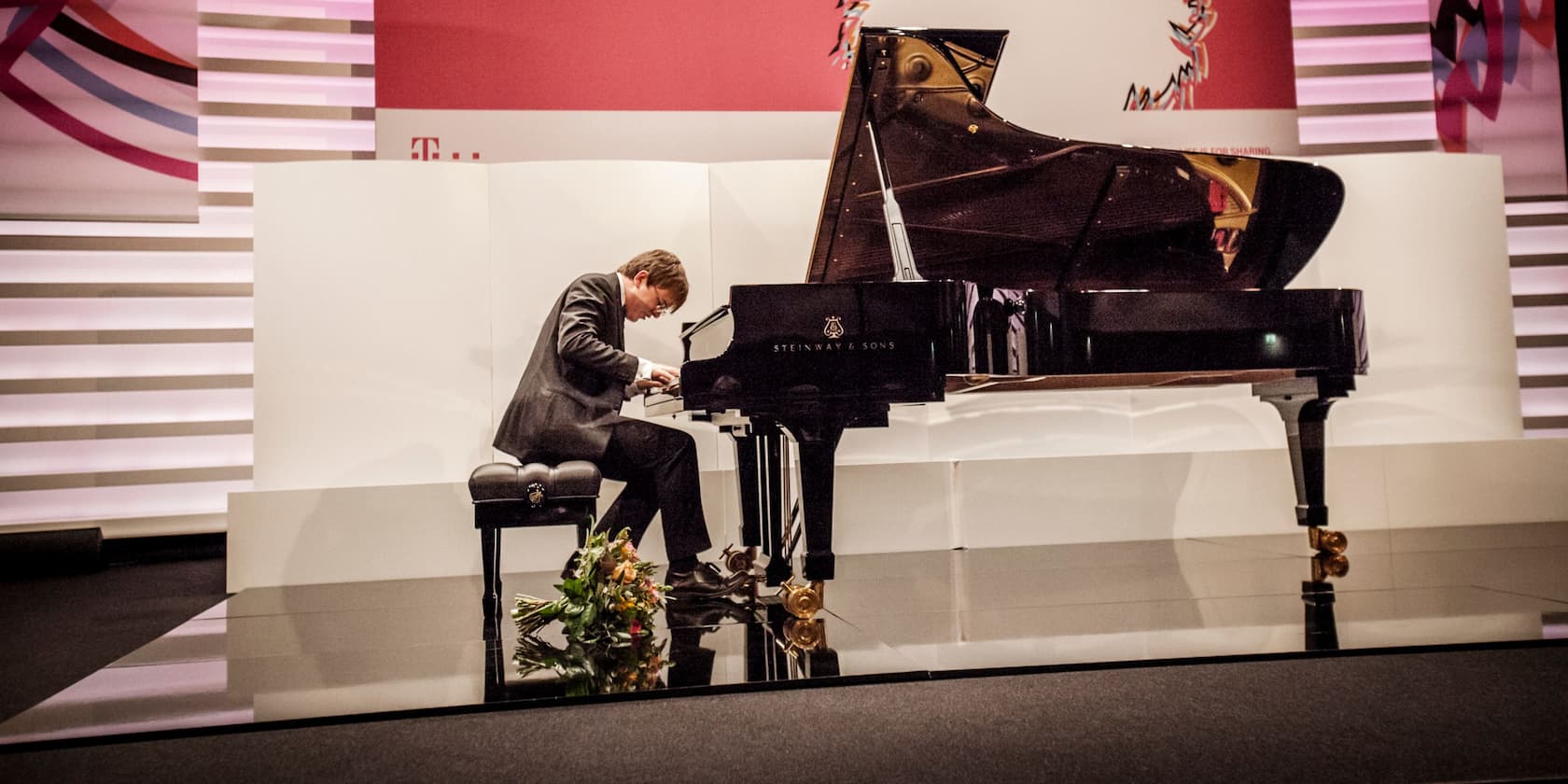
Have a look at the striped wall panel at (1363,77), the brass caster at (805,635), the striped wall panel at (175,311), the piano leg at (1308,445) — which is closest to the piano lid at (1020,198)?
the piano leg at (1308,445)

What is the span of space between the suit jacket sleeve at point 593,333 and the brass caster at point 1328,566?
2378 millimetres

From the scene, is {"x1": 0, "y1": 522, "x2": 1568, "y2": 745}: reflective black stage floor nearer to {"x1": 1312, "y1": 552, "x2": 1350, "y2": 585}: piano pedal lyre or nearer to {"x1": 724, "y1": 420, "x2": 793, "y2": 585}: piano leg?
{"x1": 1312, "y1": 552, "x2": 1350, "y2": 585}: piano pedal lyre

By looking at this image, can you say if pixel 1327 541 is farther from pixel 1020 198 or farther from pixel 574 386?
pixel 574 386

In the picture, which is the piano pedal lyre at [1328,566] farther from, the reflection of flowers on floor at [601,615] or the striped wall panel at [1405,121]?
the striped wall panel at [1405,121]

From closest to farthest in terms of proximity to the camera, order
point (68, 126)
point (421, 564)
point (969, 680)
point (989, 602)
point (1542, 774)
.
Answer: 1. point (1542, 774)
2. point (969, 680)
3. point (989, 602)
4. point (421, 564)
5. point (68, 126)

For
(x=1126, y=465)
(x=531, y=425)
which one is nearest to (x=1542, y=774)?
(x=531, y=425)

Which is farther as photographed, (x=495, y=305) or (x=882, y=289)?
(x=495, y=305)

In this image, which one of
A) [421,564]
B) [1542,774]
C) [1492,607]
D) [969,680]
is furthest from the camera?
[421,564]

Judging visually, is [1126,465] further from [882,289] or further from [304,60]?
[304,60]

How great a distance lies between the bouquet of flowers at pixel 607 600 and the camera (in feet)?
8.49

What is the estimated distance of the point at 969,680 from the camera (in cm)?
Result: 212

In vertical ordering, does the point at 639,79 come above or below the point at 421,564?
above

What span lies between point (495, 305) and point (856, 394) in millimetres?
2480

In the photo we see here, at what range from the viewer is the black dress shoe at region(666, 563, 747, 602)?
3277 mm
